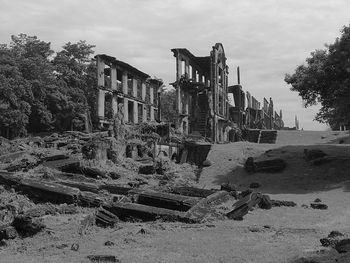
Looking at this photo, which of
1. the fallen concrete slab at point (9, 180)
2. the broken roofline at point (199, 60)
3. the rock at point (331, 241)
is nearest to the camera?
the rock at point (331, 241)

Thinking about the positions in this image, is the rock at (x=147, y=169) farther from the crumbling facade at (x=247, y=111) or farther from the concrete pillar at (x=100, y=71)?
the crumbling facade at (x=247, y=111)

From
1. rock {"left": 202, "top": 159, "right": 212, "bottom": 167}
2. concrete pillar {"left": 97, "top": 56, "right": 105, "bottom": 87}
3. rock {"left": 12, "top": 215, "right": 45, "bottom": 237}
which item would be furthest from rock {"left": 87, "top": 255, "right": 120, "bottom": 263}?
concrete pillar {"left": 97, "top": 56, "right": 105, "bottom": 87}

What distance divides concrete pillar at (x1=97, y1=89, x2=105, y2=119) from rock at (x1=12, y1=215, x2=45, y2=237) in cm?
3015

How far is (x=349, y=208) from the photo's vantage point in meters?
15.9

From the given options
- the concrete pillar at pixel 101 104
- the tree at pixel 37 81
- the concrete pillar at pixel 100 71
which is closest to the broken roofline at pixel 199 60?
the concrete pillar at pixel 100 71

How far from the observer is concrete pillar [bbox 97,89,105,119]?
41.4m

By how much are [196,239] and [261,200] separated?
18.6ft

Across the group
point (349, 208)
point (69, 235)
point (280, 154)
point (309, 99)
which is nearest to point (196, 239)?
point (69, 235)

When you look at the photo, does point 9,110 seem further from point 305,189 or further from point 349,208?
point 349,208

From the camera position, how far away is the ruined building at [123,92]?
138ft

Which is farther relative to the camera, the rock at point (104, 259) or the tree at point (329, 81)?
the tree at point (329, 81)

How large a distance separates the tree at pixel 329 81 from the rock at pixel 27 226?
15.8 m

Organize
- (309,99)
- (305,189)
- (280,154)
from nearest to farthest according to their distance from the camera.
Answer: (305,189)
(309,99)
(280,154)

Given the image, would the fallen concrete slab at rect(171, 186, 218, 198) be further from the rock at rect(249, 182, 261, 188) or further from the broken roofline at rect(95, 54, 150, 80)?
the broken roofline at rect(95, 54, 150, 80)
